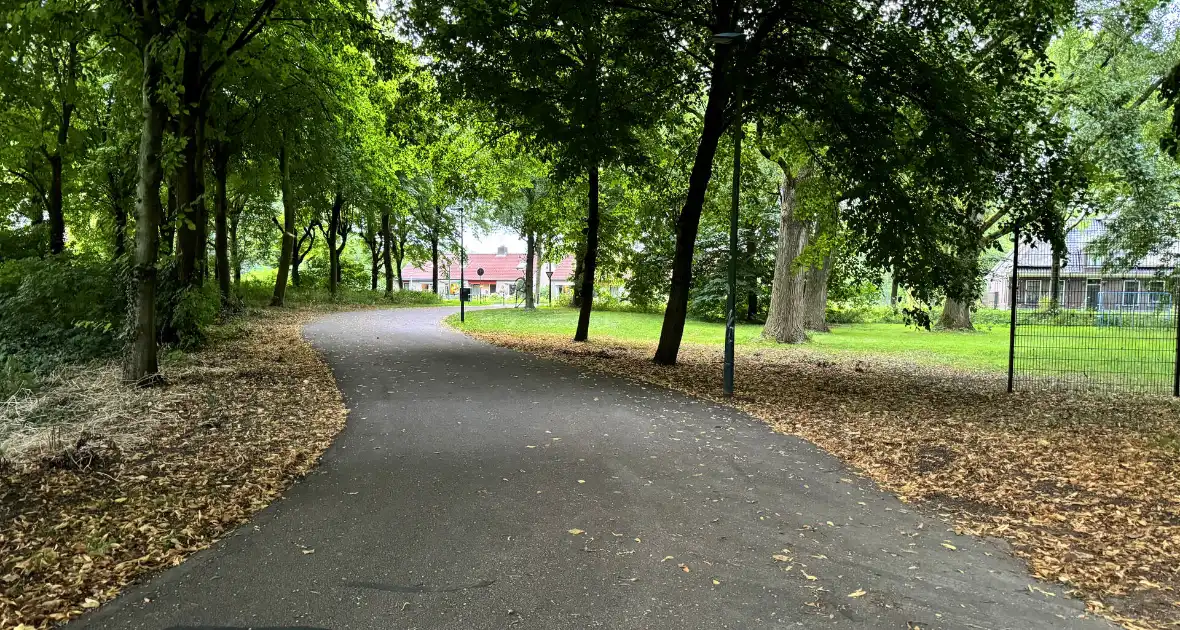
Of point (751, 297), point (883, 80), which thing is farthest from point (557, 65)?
point (751, 297)

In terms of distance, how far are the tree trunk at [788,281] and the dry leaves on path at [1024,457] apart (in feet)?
23.2

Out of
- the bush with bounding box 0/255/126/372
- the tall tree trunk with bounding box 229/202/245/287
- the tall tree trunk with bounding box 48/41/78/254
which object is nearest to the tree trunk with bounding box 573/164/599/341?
the bush with bounding box 0/255/126/372

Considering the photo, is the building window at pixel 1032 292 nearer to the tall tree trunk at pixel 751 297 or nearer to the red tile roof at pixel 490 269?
the tall tree trunk at pixel 751 297

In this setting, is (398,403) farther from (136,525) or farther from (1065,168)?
(1065,168)

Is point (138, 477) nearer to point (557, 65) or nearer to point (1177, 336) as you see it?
point (557, 65)

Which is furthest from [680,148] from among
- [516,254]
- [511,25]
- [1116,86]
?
[516,254]

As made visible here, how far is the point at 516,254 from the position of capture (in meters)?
95.8

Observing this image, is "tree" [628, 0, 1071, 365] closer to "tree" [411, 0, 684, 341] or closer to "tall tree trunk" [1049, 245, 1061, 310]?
"tree" [411, 0, 684, 341]

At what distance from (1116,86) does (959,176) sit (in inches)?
506

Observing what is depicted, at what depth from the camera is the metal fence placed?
406 inches

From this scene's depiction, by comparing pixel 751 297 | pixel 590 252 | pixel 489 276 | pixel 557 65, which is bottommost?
pixel 751 297

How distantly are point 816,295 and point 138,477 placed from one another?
2332 cm

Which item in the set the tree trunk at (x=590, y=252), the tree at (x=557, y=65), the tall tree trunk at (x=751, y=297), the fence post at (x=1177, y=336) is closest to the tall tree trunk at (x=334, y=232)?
the tree trunk at (x=590, y=252)

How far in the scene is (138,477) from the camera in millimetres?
5414
